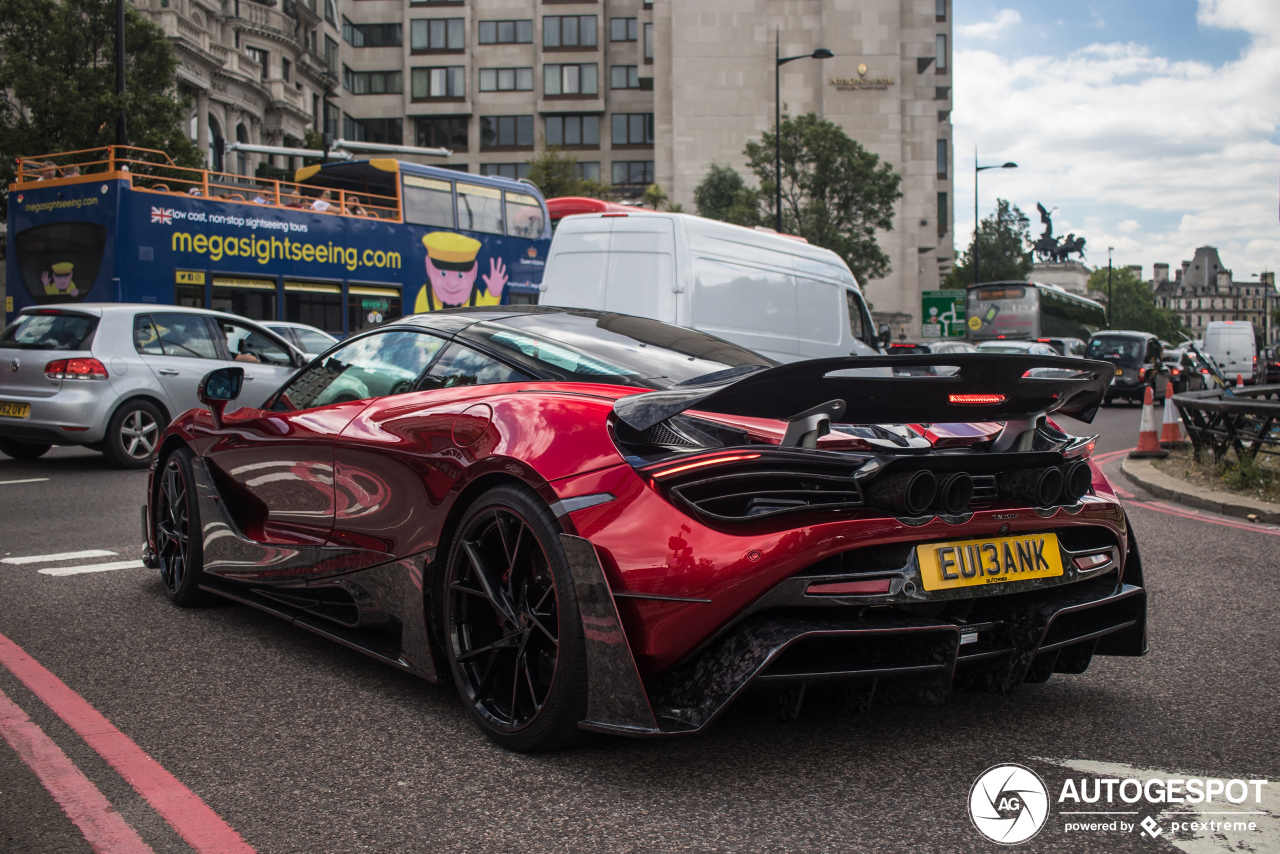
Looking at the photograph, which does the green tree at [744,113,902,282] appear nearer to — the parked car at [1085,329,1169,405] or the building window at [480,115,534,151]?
the parked car at [1085,329,1169,405]

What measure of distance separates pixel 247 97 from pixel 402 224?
37049 mm

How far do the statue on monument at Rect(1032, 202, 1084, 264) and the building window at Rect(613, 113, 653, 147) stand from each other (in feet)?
155

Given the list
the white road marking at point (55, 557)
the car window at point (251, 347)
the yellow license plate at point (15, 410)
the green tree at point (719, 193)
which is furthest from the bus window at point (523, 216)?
the green tree at point (719, 193)

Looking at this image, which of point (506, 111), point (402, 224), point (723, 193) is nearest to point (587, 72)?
point (506, 111)

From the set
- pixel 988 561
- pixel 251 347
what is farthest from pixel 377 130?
pixel 988 561

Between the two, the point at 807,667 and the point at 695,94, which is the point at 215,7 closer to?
the point at 695,94

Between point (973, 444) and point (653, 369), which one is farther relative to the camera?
point (653, 369)

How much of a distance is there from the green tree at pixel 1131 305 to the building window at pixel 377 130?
79527 mm

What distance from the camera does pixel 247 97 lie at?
171ft

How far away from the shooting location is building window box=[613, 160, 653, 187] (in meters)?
71.9

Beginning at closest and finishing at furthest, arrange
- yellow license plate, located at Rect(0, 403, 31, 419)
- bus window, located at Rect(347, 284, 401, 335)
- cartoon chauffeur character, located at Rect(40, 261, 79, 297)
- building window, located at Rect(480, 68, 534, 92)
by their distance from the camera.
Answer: yellow license plate, located at Rect(0, 403, 31, 419), cartoon chauffeur character, located at Rect(40, 261, 79, 297), bus window, located at Rect(347, 284, 401, 335), building window, located at Rect(480, 68, 534, 92)

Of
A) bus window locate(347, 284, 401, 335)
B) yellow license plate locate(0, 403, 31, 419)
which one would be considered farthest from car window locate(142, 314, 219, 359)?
bus window locate(347, 284, 401, 335)

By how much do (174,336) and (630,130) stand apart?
6334cm

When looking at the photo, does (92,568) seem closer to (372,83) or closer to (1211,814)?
(1211,814)
